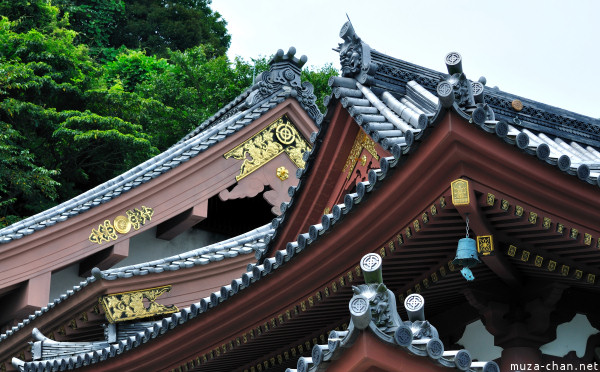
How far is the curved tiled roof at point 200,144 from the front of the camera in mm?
12836

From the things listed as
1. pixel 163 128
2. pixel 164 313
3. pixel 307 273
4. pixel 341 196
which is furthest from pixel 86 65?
pixel 307 273

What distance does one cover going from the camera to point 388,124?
8367 millimetres

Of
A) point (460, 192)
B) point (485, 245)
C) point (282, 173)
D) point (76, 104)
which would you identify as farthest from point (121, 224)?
point (76, 104)

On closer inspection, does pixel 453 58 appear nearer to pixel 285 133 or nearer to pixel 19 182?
pixel 285 133

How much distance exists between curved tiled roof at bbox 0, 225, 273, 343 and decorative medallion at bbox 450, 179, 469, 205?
16.7 ft

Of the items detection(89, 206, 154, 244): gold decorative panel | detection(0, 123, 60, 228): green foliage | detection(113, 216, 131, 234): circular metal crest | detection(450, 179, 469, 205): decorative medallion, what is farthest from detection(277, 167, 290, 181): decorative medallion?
detection(450, 179, 469, 205): decorative medallion

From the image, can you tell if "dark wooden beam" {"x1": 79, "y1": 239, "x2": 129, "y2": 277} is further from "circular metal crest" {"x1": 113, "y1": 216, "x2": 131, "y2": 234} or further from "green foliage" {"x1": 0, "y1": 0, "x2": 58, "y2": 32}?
"green foliage" {"x1": 0, "y1": 0, "x2": 58, "y2": 32}

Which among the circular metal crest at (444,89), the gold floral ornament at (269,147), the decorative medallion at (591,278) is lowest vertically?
the decorative medallion at (591,278)

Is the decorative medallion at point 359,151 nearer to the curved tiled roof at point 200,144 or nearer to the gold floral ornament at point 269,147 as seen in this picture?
the curved tiled roof at point 200,144

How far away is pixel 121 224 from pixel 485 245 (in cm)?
821

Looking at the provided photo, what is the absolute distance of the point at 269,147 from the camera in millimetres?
13789

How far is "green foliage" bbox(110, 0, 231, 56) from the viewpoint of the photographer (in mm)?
32750

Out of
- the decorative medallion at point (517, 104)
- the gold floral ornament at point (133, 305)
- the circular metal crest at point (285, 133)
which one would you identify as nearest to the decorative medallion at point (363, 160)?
→ the decorative medallion at point (517, 104)

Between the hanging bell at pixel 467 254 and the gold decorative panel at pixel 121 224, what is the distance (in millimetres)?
8134
